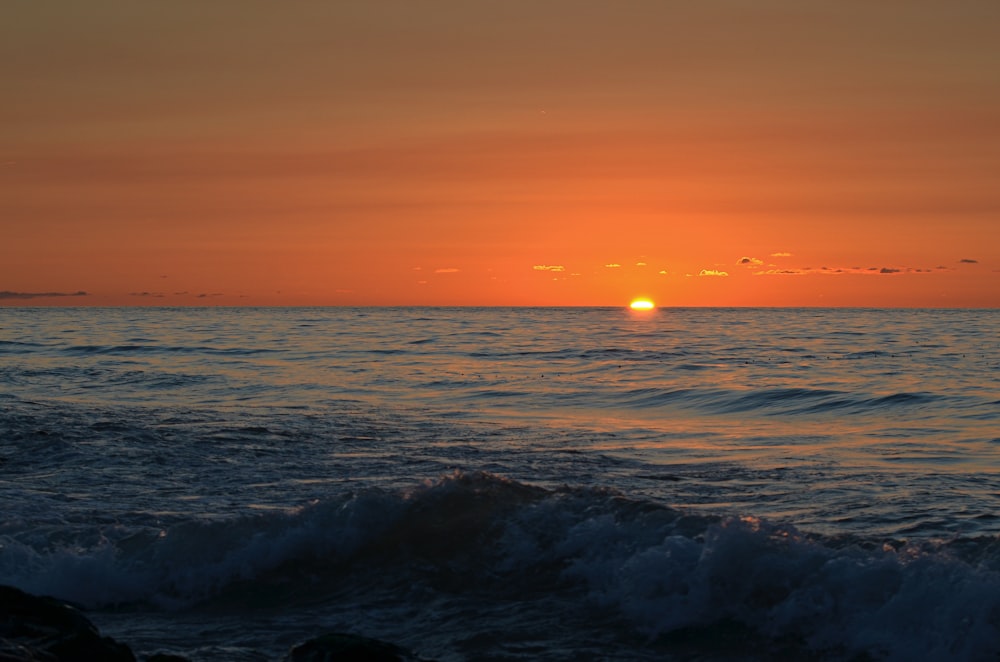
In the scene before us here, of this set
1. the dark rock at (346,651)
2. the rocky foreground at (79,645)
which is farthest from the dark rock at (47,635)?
the dark rock at (346,651)

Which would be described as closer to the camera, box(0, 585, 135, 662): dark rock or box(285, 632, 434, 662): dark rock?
box(0, 585, 135, 662): dark rock

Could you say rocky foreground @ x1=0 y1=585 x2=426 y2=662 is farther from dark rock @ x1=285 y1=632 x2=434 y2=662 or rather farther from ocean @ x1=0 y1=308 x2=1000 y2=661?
ocean @ x1=0 y1=308 x2=1000 y2=661

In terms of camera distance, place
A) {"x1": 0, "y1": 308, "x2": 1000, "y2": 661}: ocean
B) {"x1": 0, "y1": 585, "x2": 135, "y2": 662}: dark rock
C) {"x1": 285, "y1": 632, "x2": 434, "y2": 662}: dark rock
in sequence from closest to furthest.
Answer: {"x1": 0, "y1": 585, "x2": 135, "y2": 662}: dark rock
{"x1": 285, "y1": 632, "x2": 434, "y2": 662}: dark rock
{"x1": 0, "y1": 308, "x2": 1000, "y2": 661}: ocean

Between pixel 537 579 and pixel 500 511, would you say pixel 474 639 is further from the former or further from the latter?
pixel 500 511

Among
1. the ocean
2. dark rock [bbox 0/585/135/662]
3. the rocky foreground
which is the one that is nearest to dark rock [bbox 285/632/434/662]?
the rocky foreground

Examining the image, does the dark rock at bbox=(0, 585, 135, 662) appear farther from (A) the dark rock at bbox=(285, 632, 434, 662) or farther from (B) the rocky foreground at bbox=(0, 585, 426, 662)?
(A) the dark rock at bbox=(285, 632, 434, 662)

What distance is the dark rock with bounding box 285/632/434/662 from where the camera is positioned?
5.79m

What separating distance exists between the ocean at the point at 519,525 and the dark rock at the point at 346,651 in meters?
0.93

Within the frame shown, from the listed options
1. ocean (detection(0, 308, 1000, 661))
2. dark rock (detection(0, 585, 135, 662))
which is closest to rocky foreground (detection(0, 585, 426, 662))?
dark rock (detection(0, 585, 135, 662))

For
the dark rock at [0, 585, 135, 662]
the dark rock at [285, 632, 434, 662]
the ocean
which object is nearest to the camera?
the dark rock at [0, 585, 135, 662]

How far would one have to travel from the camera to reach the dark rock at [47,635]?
5.62m

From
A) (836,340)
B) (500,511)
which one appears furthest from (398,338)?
(500,511)

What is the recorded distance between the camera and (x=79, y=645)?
582 centimetres

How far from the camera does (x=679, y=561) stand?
8.44m
